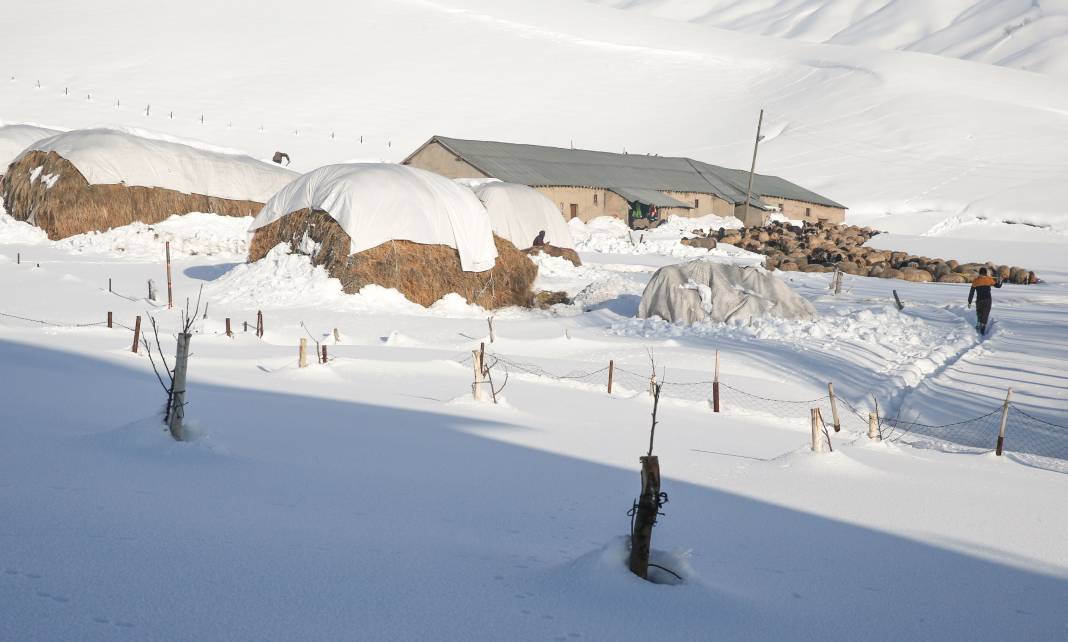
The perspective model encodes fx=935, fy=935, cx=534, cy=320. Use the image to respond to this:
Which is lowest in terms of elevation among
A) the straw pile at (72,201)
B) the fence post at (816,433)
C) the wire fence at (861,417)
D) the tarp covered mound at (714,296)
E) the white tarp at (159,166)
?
the wire fence at (861,417)

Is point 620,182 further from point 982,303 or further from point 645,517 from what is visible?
point 645,517

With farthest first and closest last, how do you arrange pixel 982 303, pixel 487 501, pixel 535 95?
pixel 535 95 < pixel 982 303 < pixel 487 501

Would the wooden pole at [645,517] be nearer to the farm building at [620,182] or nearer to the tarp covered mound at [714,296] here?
the tarp covered mound at [714,296]

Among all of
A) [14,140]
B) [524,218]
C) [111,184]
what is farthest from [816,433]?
[14,140]

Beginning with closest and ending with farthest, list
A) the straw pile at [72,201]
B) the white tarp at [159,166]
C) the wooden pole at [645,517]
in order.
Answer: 1. the wooden pole at [645,517]
2. the straw pile at [72,201]
3. the white tarp at [159,166]

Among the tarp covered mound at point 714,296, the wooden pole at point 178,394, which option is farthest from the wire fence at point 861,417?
the wooden pole at point 178,394

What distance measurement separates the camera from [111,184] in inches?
1041

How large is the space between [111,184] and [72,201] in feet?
3.71

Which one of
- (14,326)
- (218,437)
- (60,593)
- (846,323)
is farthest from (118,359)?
(846,323)

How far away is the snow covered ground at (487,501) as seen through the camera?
4.25 meters

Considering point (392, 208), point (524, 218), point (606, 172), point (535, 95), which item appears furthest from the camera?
point (535, 95)

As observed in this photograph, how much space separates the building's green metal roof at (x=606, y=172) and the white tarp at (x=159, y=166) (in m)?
13.9

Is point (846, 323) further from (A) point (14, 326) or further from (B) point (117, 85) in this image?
(B) point (117, 85)

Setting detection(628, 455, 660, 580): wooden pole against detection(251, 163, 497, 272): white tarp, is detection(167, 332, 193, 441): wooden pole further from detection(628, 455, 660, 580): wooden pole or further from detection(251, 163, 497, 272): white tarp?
detection(251, 163, 497, 272): white tarp
